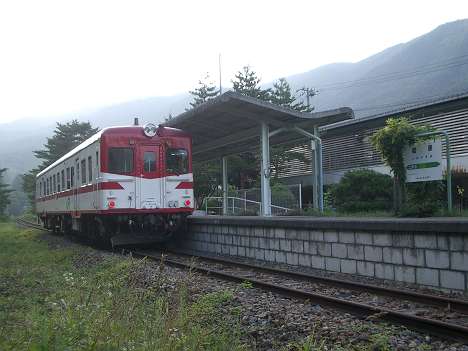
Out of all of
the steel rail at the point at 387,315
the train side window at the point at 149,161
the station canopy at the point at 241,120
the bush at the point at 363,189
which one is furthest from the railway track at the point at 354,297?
the bush at the point at 363,189

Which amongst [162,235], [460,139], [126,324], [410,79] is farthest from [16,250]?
[410,79]

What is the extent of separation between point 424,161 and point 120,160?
24.0ft

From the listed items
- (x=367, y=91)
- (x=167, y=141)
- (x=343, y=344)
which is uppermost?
(x=367, y=91)

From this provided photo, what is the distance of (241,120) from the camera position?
50.2ft

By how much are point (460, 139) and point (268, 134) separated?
32.7 ft

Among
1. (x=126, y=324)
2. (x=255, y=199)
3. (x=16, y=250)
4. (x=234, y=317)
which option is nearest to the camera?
(x=126, y=324)

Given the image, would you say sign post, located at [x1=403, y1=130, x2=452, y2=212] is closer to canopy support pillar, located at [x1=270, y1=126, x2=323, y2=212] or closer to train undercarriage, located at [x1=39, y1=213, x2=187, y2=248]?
canopy support pillar, located at [x1=270, y1=126, x2=323, y2=212]

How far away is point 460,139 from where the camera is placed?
2103cm

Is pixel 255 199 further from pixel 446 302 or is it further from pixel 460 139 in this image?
pixel 446 302

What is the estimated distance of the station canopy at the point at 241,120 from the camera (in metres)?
13.6

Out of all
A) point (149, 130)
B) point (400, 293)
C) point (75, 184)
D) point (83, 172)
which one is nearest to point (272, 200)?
point (149, 130)

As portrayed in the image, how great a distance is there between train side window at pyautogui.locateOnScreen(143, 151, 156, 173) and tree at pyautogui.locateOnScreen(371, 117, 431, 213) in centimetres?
578

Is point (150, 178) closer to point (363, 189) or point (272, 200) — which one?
point (272, 200)

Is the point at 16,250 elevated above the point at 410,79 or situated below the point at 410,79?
below
